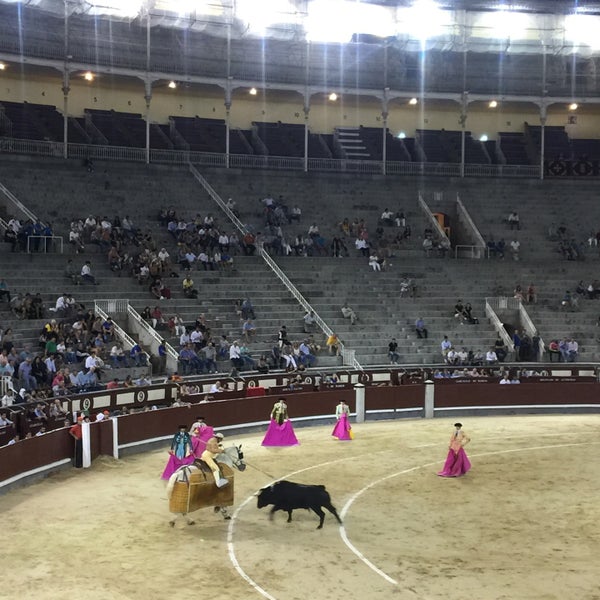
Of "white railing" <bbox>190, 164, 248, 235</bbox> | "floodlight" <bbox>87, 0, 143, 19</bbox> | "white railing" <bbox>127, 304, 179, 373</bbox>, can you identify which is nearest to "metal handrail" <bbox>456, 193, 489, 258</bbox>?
"white railing" <bbox>190, 164, 248, 235</bbox>

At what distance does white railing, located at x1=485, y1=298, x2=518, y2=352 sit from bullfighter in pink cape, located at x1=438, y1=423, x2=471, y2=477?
14.3 meters

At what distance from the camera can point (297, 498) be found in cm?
1416

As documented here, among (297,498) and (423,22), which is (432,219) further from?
(297,498)

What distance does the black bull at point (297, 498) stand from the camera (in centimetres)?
1412

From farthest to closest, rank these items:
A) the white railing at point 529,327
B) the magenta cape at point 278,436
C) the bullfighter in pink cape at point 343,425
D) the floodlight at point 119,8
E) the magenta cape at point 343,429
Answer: the floodlight at point 119,8 → the white railing at point 529,327 → the magenta cape at point 343,429 → the bullfighter in pink cape at point 343,425 → the magenta cape at point 278,436

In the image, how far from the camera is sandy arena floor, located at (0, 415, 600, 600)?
11625 millimetres

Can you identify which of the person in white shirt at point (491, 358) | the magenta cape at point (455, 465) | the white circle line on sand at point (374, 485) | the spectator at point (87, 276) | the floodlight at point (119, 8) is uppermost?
the floodlight at point (119, 8)

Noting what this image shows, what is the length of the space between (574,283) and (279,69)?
55.4ft

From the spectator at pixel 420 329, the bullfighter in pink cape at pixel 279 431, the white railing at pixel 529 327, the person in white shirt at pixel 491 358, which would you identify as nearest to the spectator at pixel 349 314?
the spectator at pixel 420 329

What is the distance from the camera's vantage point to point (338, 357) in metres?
29.9

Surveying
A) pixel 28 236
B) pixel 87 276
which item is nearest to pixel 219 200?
pixel 28 236

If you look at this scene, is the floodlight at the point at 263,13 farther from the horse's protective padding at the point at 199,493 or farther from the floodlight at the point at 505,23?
the horse's protective padding at the point at 199,493

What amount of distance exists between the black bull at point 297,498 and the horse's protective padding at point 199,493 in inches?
24.4

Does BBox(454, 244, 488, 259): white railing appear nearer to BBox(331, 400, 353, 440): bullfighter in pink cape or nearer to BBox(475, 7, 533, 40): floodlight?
BBox(475, 7, 533, 40): floodlight
